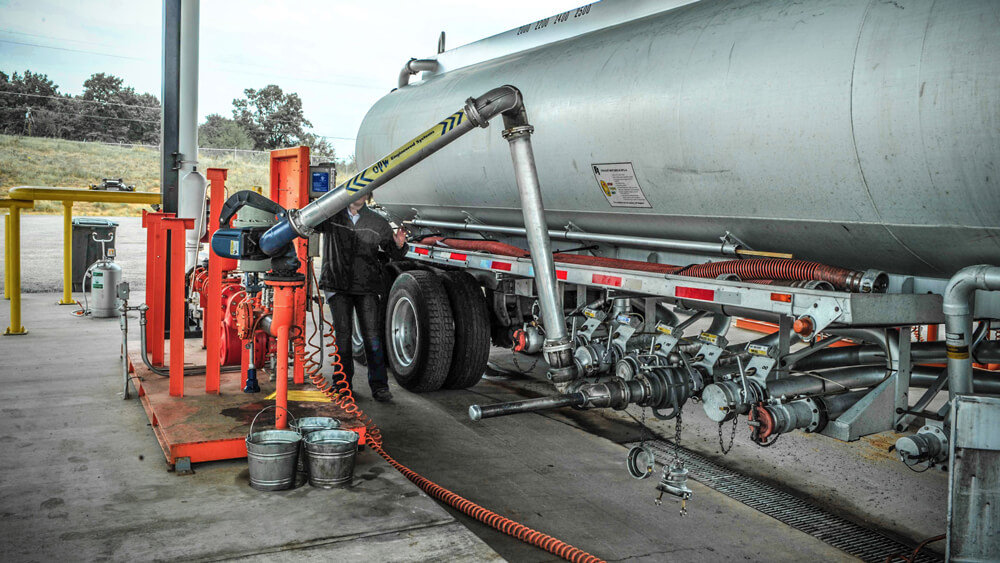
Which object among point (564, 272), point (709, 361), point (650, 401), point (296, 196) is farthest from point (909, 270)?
point (296, 196)

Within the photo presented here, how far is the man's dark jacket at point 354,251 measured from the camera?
6633 millimetres

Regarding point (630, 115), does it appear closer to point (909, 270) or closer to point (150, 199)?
point (909, 270)

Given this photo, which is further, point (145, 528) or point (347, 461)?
point (347, 461)

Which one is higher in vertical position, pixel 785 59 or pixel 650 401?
pixel 785 59

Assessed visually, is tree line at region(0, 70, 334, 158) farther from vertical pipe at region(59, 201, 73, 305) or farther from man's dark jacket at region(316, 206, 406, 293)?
man's dark jacket at region(316, 206, 406, 293)

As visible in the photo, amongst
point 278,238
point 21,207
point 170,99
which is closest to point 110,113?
point 21,207

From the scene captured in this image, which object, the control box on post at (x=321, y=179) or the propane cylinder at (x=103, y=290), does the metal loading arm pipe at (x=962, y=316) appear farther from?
the propane cylinder at (x=103, y=290)

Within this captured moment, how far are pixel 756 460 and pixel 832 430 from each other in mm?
1790

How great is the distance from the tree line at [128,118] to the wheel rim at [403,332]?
30.0 meters

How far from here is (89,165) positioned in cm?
3394

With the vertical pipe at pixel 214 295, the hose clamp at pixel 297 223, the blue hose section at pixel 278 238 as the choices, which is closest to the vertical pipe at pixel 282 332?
the blue hose section at pixel 278 238

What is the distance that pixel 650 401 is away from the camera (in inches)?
174

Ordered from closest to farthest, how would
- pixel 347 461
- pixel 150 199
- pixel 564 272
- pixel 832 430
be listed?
pixel 832 430 → pixel 347 461 → pixel 564 272 → pixel 150 199

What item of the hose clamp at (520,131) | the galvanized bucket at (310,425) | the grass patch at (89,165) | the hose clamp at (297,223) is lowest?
the galvanized bucket at (310,425)
